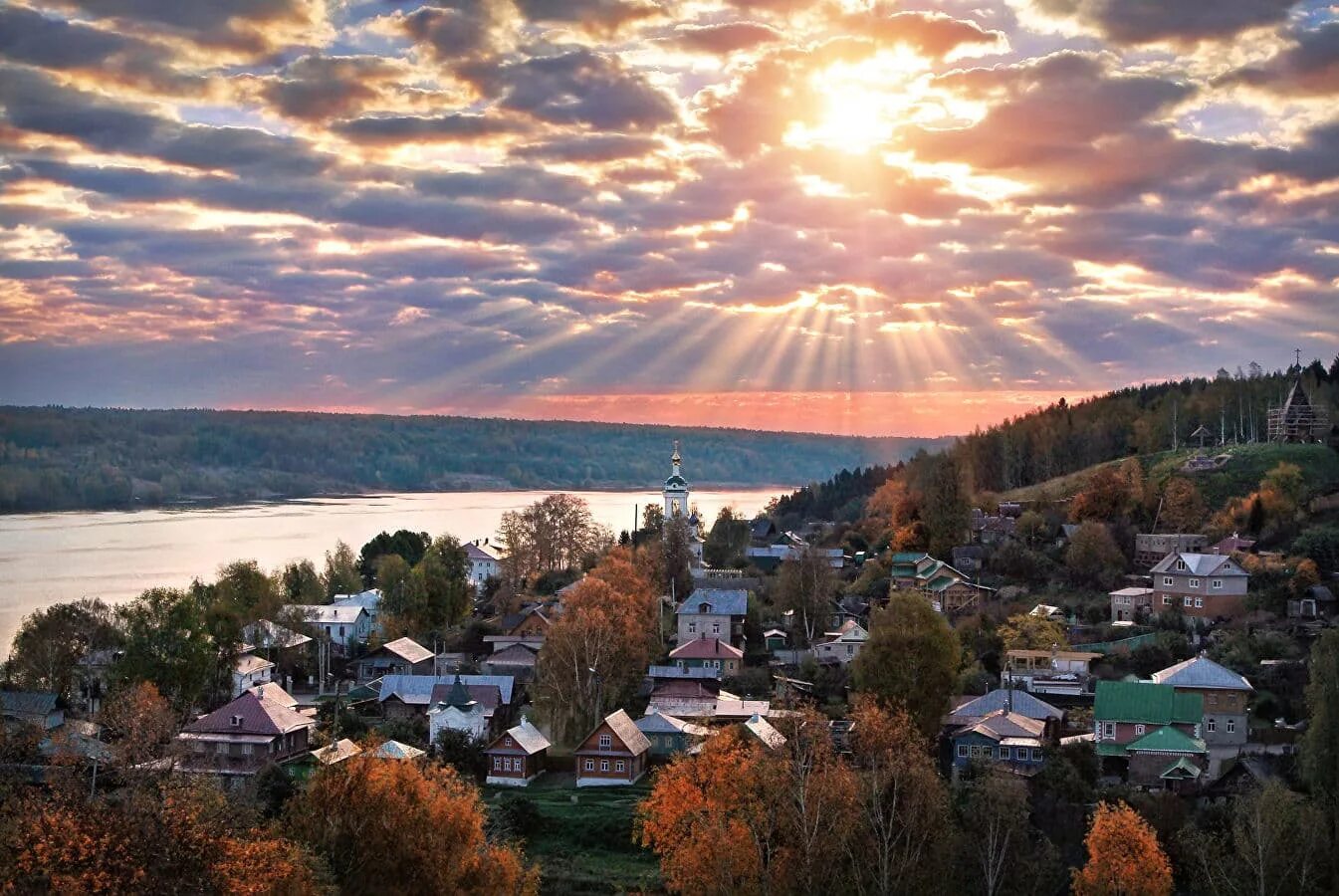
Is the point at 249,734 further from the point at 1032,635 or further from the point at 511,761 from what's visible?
the point at 1032,635

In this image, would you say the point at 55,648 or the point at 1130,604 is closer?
the point at 55,648

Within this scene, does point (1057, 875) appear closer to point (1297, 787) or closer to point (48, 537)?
point (1297, 787)

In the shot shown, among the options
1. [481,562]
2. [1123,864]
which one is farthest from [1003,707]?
[481,562]

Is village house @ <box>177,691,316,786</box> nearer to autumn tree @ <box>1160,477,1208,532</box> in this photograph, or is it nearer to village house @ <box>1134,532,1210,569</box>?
village house @ <box>1134,532,1210,569</box>

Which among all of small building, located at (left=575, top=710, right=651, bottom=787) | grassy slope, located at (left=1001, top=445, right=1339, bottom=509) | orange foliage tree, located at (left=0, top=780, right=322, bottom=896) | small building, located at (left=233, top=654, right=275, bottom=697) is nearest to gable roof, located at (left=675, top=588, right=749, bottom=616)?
small building, located at (left=575, top=710, right=651, bottom=787)

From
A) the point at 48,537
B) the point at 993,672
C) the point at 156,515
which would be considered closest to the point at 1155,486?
the point at 993,672

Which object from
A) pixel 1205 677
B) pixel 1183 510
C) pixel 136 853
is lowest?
pixel 1205 677

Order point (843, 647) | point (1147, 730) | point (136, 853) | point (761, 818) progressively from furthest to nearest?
point (843, 647), point (1147, 730), point (761, 818), point (136, 853)
